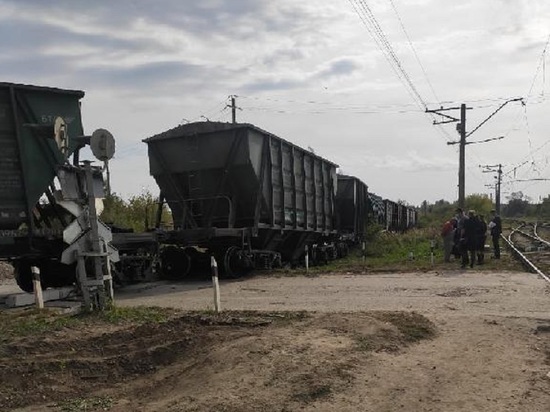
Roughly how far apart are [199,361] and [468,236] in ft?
40.2

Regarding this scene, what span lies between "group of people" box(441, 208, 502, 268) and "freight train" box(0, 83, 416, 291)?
15.0ft

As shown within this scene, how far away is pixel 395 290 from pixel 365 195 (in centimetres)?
1598

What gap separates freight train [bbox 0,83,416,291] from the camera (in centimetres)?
952

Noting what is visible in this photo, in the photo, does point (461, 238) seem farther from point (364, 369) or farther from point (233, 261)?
point (364, 369)

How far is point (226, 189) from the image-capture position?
16094 mm

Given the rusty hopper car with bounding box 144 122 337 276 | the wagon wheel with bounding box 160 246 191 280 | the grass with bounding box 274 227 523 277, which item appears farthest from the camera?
the grass with bounding box 274 227 523 277

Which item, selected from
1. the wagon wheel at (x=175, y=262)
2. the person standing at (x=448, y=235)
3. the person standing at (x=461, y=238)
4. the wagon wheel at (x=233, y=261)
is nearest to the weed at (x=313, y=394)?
the wagon wheel at (x=233, y=261)

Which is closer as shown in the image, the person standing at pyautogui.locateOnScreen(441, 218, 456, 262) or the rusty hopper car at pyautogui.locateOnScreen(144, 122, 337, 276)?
the rusty hopper car at pyautogui.locateOnScreen(144, 122, 337, 276)

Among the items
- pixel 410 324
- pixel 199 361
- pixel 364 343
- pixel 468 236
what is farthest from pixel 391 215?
pixel 199 361

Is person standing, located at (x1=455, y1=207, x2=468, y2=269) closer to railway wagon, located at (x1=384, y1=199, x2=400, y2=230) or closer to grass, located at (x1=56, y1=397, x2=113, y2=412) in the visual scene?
grass, located at (x1=56, y1=397, x2=113, y2=412)

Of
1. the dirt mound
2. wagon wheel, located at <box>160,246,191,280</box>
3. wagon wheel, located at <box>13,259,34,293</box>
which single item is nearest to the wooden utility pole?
wagon wheel, located at <box>160,246,191,280</box>

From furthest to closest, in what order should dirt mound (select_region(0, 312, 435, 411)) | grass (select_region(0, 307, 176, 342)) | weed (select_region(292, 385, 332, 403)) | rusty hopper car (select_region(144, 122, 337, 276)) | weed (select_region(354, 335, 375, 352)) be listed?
rusty hopper car (select_region(144, 122, 337, 276)) → grass (select_region(0, 307, 176, 342)) → weed (select_region(354, 335, 375, 352)) → dirt mound (select_region(0, 312, 435, 411)) → weed (select_region(292, 385, 332, 403))

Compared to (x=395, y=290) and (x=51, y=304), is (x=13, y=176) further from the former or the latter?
(x=395, y=290)

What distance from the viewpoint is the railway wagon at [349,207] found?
2497 centimetres
